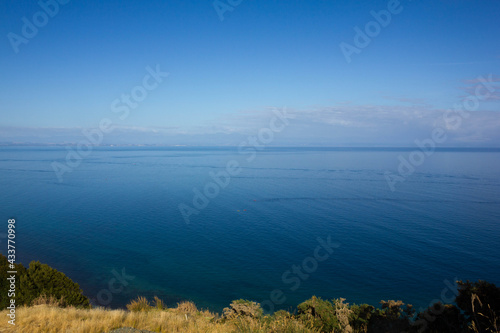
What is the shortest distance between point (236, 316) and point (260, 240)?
2046 cm

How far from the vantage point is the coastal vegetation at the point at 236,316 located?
27.2 feet

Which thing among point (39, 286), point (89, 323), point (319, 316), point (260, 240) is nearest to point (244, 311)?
point (319, 316)

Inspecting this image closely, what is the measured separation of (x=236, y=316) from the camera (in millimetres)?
11156

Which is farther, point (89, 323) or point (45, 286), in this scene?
point (45, 286)

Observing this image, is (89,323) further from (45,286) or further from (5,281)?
(5,281)

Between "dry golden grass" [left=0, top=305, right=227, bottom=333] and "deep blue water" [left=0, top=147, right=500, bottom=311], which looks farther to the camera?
"deep blue water" [left=0, top=147, right=500, bottom=311]

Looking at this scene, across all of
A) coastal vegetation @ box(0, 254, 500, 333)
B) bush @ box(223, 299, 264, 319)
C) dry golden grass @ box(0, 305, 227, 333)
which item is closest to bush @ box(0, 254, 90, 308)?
coastal vegetation @ box(0, 254, 500, 333)

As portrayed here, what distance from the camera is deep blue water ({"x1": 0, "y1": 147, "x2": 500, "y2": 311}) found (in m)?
23.0

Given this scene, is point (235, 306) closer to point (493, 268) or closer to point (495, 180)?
point (493, 268)

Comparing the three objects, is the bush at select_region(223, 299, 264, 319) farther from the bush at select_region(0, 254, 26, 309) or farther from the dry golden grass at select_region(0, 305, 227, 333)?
the bush at select_region(0, 254, 26, 309)

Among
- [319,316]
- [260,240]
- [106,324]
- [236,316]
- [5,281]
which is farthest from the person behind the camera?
[260,240]

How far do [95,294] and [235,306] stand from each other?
14410mm

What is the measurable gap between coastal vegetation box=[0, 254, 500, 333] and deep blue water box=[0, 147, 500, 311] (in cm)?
725

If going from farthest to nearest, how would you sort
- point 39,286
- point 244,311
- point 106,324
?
point 39,286 → point 244,311 → point 106,324
